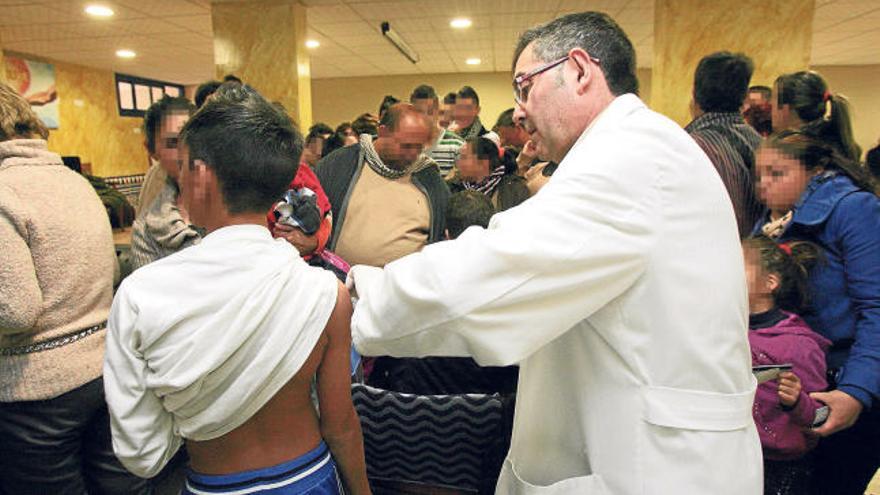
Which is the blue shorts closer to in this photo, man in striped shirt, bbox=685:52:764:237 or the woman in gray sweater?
the woman in gray sweater

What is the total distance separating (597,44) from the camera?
0.92 metres

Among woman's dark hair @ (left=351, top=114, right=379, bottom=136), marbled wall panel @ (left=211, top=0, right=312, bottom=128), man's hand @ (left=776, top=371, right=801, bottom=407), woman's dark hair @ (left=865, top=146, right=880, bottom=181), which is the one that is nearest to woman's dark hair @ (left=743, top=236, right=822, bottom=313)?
man's hand @ (left=776, top=371, right=801, bottom=407)

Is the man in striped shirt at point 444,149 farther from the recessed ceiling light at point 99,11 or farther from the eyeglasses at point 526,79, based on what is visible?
the recessed ceiling light at point 99,11

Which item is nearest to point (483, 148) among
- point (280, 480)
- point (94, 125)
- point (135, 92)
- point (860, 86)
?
point (280, 480)

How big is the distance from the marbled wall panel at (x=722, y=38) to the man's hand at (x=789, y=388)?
3.82 meters

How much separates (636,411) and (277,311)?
0.60m

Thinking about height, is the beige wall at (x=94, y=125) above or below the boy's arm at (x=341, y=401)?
above

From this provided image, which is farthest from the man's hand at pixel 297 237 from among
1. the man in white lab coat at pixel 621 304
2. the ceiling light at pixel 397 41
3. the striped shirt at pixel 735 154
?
the ceiling light at pixel 397 41

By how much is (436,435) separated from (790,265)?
1.10 meters

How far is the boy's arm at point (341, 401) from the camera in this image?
1057 mm

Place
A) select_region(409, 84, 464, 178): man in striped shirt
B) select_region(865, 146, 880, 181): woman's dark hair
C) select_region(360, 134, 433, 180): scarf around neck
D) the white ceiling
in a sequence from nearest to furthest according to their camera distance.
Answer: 1. select_region(360, 134, 433, 180): scarf around neck
2. select_region(865, 146, 880, 181): woman's dark hair
3. select_region(409, 84, 464, 178): man in striped shirt
4. the white ceiling

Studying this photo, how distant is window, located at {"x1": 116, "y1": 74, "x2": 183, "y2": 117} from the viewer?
1077cm

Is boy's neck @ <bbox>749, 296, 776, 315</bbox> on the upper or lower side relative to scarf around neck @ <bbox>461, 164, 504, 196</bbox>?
lower

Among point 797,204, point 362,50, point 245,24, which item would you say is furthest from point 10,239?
point 362,50
